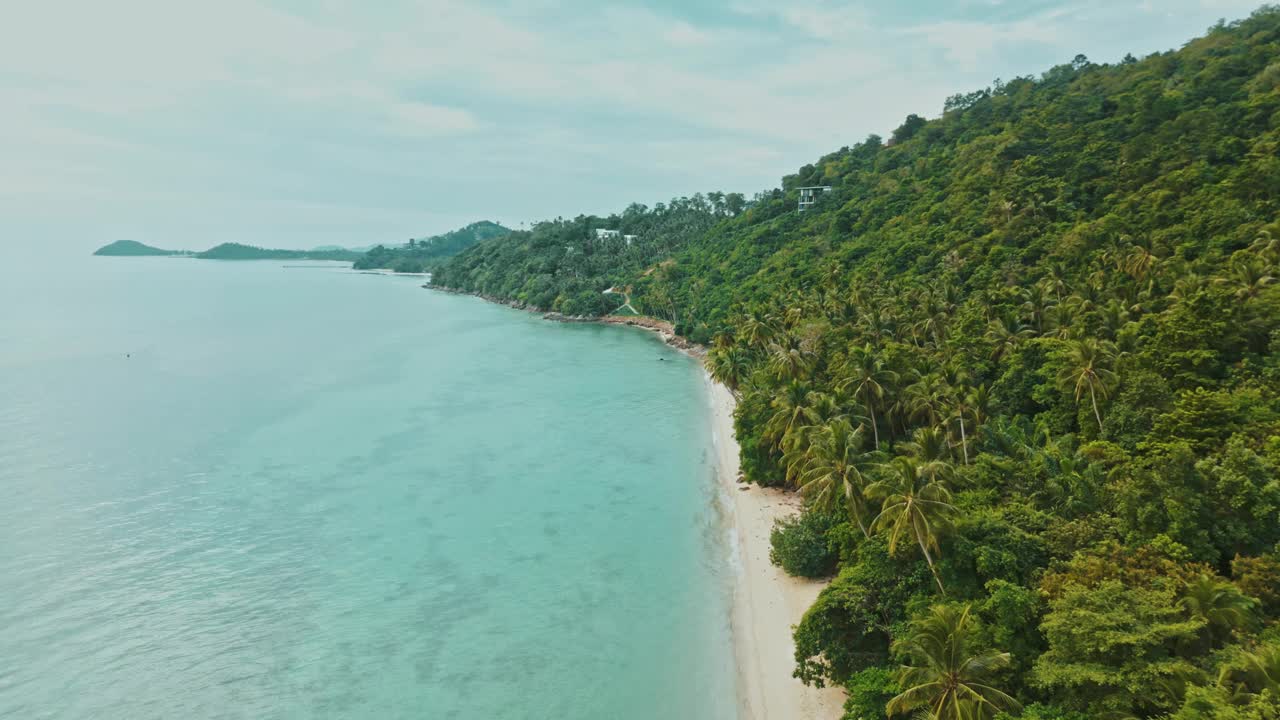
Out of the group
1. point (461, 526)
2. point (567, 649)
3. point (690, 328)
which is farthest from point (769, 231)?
point (567, 649)

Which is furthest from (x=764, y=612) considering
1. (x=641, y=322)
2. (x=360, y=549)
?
(x=641, y=322)

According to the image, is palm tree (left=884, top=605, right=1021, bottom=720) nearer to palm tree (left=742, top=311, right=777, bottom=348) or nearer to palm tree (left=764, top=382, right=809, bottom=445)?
palm tree (left=764, top=382, right=809, bottom=445)

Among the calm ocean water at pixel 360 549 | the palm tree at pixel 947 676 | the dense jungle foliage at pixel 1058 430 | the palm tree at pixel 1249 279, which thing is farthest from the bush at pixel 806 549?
the palm tree at pixel 1249 279

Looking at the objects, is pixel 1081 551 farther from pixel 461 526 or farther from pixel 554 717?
pixel 461 526

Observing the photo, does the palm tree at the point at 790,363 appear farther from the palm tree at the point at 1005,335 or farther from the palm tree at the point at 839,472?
the palm tree at the point at 839,472

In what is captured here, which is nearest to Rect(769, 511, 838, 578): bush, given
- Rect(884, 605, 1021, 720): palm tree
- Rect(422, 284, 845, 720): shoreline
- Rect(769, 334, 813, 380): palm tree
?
Rect(422, 284, 845, 720): shoreline

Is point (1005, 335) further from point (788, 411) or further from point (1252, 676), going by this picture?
point (1252, 676)
